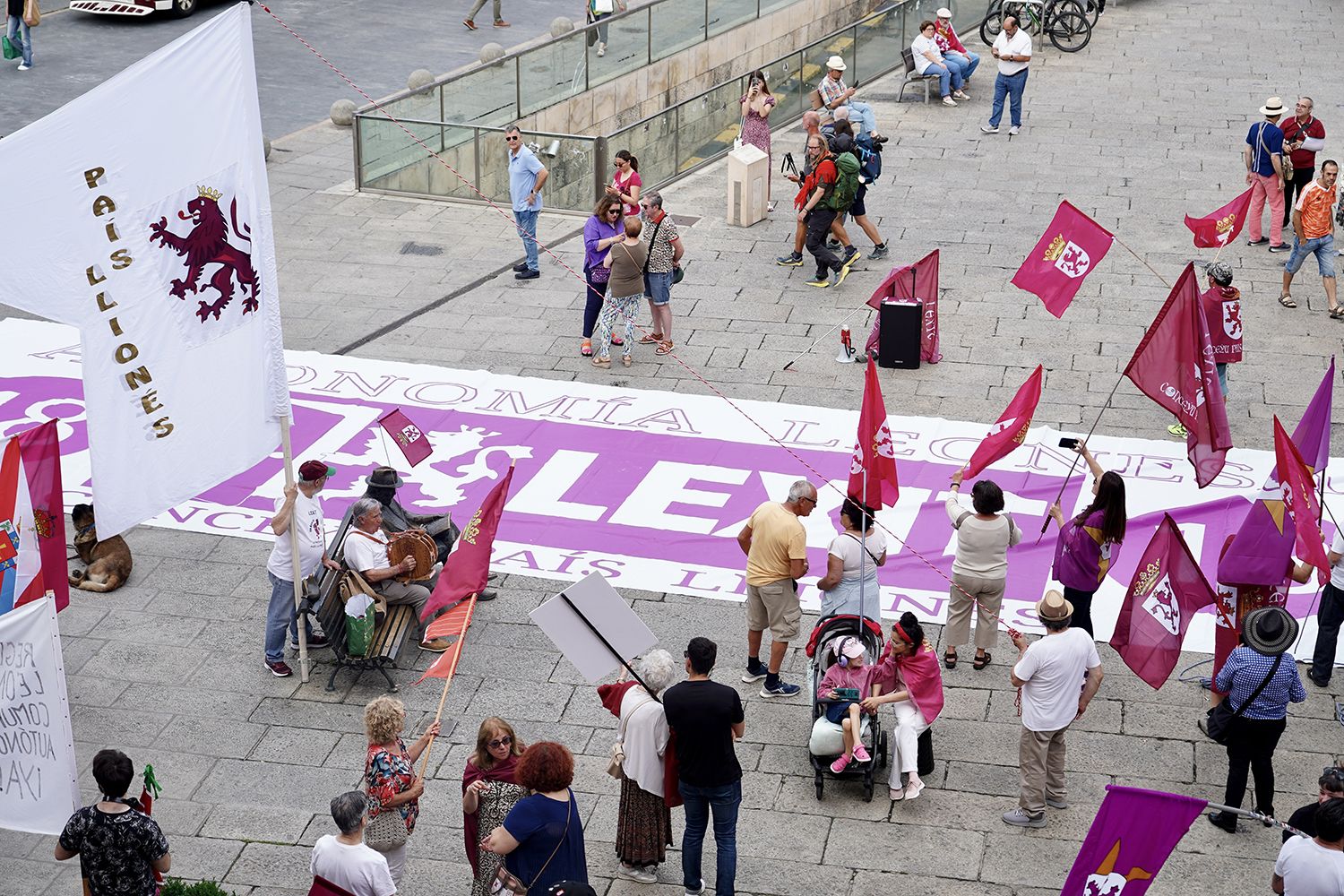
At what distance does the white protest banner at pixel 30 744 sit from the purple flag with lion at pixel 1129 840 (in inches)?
192

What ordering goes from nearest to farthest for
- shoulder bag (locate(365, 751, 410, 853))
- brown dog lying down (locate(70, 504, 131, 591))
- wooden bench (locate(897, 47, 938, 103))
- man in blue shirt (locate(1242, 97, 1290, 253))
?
shoulder bag (locate(365, 751, 410, 853)) < brown dog lying down (locate(70, 504, 131, 591)) < man in blue shirt (locate(1242, 97, 1290, 253)) < wooden bench (locate(897, 47, 938, 103))

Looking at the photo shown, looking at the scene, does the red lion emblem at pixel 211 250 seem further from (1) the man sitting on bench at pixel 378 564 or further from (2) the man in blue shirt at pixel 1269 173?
(2) the man in blue shirt at pixel 1269 173

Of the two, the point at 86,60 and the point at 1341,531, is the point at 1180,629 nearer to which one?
the point at 1341,531

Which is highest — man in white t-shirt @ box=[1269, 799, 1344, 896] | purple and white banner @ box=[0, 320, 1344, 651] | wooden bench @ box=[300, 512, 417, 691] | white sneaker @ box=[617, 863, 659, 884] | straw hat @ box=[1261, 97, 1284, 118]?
straw hat @ box=[1261, 97, 1284, 118]

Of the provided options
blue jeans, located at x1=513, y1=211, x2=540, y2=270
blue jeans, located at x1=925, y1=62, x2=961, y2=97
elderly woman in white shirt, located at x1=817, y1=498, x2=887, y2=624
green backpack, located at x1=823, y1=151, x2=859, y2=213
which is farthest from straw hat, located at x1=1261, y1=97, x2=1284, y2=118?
elderly woman in white shirt, located at x1=817, y1=498, x2=887, y2=624

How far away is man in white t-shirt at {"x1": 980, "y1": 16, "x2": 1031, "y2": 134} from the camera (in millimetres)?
22641

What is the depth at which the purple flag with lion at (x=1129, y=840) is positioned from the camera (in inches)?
281

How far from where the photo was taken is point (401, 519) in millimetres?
11711

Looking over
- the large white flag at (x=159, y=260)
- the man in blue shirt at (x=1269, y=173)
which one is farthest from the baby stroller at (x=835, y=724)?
the man in blue shirt at (x=1269, y=173)

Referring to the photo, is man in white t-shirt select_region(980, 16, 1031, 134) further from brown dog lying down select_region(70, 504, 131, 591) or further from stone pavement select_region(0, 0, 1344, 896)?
brown dog lying down select_region(70, 504, 131, 591)

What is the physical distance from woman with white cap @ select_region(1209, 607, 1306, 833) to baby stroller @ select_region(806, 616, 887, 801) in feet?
6.41

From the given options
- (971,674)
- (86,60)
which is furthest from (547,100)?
(971,674)

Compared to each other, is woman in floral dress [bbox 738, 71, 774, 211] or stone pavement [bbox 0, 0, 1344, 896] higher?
woman in floral dress [bbox 738, 71, 774, 211]

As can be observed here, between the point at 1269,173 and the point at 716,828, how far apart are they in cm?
1264
